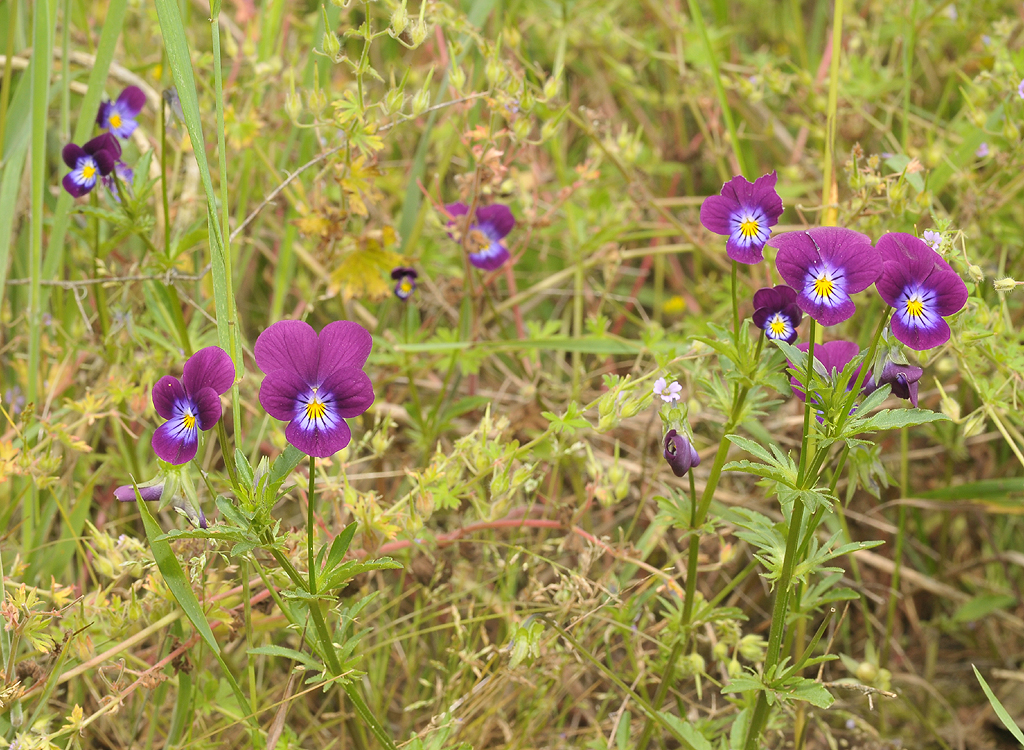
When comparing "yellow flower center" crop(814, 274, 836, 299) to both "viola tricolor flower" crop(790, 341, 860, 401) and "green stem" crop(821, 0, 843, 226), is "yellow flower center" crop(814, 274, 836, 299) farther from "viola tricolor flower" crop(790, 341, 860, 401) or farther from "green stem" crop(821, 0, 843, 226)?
"green stem" crop(821, 0, 843, 226)

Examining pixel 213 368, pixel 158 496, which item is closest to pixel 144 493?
pixel 158 496

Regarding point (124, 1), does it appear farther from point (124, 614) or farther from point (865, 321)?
point (865, 321)

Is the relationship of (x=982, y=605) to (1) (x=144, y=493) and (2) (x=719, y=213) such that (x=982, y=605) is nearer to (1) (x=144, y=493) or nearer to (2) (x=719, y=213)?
(2) (x=719, y=213)

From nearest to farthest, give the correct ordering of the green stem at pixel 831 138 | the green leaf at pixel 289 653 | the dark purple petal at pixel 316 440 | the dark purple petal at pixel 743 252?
the dark purple petal at pixel 316 440, the green leaf at pixel 289 653, the dark purple petal at pixel 743 252, the green stem at pixel 831 138

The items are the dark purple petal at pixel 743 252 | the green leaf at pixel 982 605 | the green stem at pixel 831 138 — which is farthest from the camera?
the green leaf at pixel 982 605

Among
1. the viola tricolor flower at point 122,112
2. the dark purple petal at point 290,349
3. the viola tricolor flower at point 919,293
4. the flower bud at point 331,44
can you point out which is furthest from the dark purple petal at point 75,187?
the viola tricolor flower at point 919,293

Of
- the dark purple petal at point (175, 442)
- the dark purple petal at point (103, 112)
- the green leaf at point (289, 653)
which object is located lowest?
the green leaf at point (289, 653)

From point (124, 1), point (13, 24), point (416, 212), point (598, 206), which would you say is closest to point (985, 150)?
point (598, 206)

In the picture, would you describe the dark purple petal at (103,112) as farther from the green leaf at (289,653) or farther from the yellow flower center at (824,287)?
the yellow flower center at (824,287)
